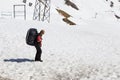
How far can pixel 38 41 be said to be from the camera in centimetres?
2017

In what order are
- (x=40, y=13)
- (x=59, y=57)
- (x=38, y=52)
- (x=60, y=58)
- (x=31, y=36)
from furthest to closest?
(x=40, y=13) → (x=59, y=57) → (x=60, y=58) → (x=38, y=52) → (x=31, y=36)

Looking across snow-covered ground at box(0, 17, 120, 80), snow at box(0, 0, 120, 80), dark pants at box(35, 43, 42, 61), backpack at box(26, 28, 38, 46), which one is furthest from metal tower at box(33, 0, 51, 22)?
backpack at box(26, 28, 38, 46)

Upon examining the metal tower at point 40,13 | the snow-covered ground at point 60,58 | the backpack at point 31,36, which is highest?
the metal tower at point 40,13

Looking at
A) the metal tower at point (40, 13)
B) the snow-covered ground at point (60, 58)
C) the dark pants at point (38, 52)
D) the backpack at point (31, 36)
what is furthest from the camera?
the metal tower at point (40, 13)

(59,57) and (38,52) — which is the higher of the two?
(38,52)

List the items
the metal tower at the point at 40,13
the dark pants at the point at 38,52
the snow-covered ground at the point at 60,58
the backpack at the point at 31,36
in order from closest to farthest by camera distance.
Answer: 1. the snow-covered ground at the point at 60,58
2. the backpack at the point at 31,36
3. the dark pants at the point at 38,52
4. the metal tower at the point at 40,13

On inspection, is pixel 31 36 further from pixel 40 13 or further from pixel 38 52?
pixel 40 13

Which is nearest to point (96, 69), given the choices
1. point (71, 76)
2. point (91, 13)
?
point (71, 76)

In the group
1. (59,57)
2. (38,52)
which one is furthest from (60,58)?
(38,52)

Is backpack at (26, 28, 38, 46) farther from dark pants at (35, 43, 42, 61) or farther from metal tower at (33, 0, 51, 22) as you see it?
metal tower at (33, 0, 51, 22)

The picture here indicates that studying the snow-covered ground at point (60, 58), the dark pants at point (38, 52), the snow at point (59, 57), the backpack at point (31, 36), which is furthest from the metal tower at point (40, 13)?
the backpack at point (31, 36)

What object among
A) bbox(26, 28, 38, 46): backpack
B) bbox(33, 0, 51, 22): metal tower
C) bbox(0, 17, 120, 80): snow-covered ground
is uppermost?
bbox(33, 0, 51, 22): metal tower

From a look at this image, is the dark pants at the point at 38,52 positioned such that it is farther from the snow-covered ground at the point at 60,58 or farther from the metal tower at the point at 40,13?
the metal tower at the point at 40,13

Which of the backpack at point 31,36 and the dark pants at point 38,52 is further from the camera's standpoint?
the dark pants at point 38,52
